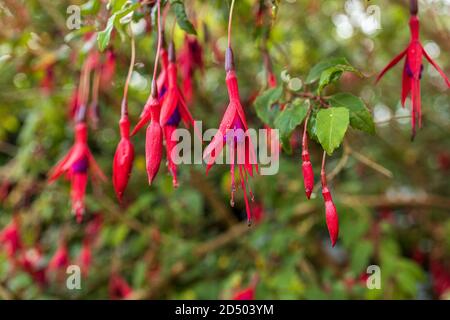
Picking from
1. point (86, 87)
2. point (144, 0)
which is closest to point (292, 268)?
point (86, 87)

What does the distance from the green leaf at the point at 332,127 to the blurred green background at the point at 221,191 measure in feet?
1.18

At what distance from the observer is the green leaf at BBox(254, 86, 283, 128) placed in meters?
0.70

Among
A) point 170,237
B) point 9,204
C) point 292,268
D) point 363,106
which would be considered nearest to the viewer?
point 363,106

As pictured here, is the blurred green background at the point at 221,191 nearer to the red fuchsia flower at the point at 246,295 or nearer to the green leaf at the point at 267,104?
the red fuchsia flower at the point at 246,295

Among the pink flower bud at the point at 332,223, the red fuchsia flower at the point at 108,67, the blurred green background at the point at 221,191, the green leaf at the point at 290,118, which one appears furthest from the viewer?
the blurred green background at the point at 221,191

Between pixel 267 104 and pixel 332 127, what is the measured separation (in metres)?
0.17

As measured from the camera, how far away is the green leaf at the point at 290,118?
0.63 m

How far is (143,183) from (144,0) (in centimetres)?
124

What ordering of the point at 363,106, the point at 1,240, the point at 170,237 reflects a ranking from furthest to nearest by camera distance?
1. the point at 170,237
2. the point at 1,240
3. the point at 363,106

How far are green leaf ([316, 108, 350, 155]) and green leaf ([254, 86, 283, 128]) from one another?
5.3 inches

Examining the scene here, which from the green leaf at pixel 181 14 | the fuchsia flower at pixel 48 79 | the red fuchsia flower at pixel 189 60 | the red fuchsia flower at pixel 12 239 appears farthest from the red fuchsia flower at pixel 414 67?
the red fuchsia flower at pixel 12 239

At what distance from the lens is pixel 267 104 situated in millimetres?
712
